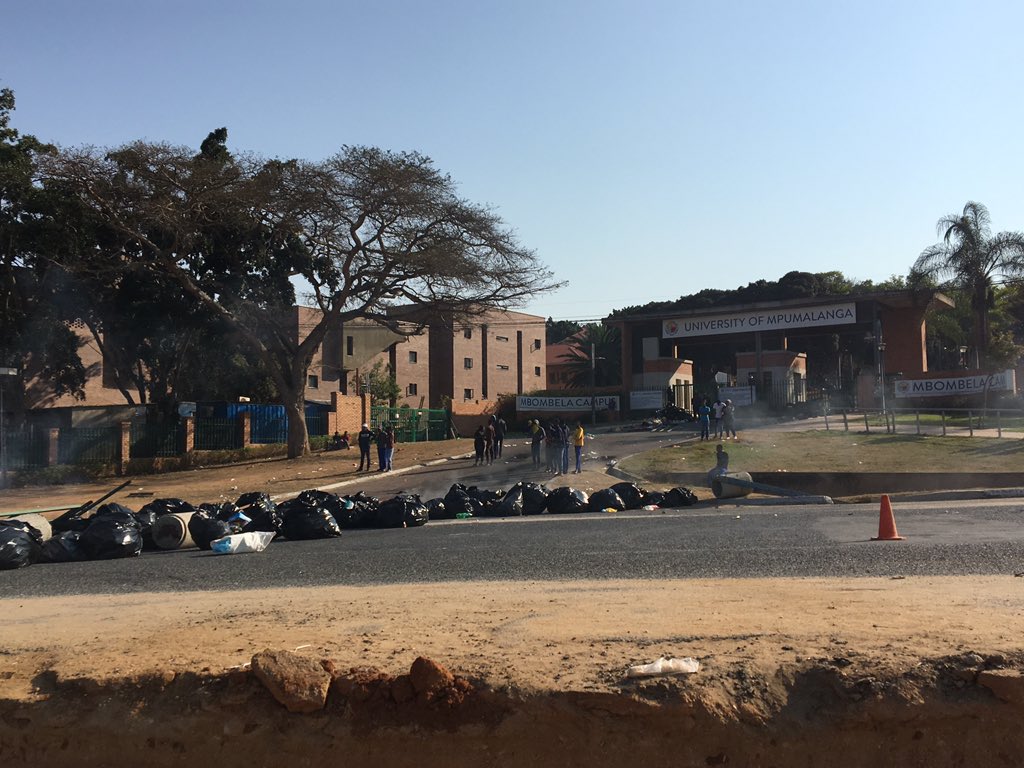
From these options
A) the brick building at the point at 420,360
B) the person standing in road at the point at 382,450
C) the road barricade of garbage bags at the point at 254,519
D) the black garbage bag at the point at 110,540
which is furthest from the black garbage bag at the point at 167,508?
the brick building at the point at 420,360

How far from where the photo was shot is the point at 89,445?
30.0m

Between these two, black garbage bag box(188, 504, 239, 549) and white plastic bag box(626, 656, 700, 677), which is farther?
black garbage bag box(188, 504, 239, 549)

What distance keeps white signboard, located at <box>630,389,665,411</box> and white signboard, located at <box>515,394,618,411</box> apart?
96cm

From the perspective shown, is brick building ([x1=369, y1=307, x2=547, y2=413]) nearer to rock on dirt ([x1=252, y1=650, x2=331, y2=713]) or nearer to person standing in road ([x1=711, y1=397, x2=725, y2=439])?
person standing in road ([x1=711, y1=397, x2=725, y2=439])

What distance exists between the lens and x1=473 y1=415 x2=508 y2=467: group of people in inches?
1131

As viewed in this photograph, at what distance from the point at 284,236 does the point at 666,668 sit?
30077 millimetres

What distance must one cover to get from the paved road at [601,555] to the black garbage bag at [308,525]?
349 millimetres

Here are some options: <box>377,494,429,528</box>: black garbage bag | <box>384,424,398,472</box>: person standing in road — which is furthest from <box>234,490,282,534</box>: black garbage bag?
<box>384,424,398,472</box>: person standing in road

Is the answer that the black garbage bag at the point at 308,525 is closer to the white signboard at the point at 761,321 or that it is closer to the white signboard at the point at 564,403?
the white signboard at the point at 564,403

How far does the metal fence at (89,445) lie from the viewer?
2966 centimetres

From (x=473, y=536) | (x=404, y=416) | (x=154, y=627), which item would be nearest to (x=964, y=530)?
(x=473, y=536)

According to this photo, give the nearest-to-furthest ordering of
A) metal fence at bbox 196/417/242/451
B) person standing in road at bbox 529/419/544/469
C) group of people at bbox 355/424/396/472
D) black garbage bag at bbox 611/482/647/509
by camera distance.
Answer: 1. black garbage bag at bbox 611/482/647/509
2. person standing in road at bbox 529/419/544/469
3. group of people at bbox 355/424/396/472
4. metal fence at bbox 196/417/242/451

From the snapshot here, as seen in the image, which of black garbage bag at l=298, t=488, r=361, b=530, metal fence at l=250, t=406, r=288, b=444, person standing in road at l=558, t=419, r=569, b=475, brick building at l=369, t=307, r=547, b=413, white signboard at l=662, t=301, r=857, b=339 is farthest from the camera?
brick building at l=369, t=307, r=547, b=413

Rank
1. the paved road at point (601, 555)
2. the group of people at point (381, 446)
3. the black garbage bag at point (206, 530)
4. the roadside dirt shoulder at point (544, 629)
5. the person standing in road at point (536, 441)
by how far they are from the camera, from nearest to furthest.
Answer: the roadside dirt shoulder at point (544, 629) < the paved road at point (601, 555) < the black garbage bag at point (206, 530) < the person standing in road at point (536, 441) < the group of people at point (381, 446)
